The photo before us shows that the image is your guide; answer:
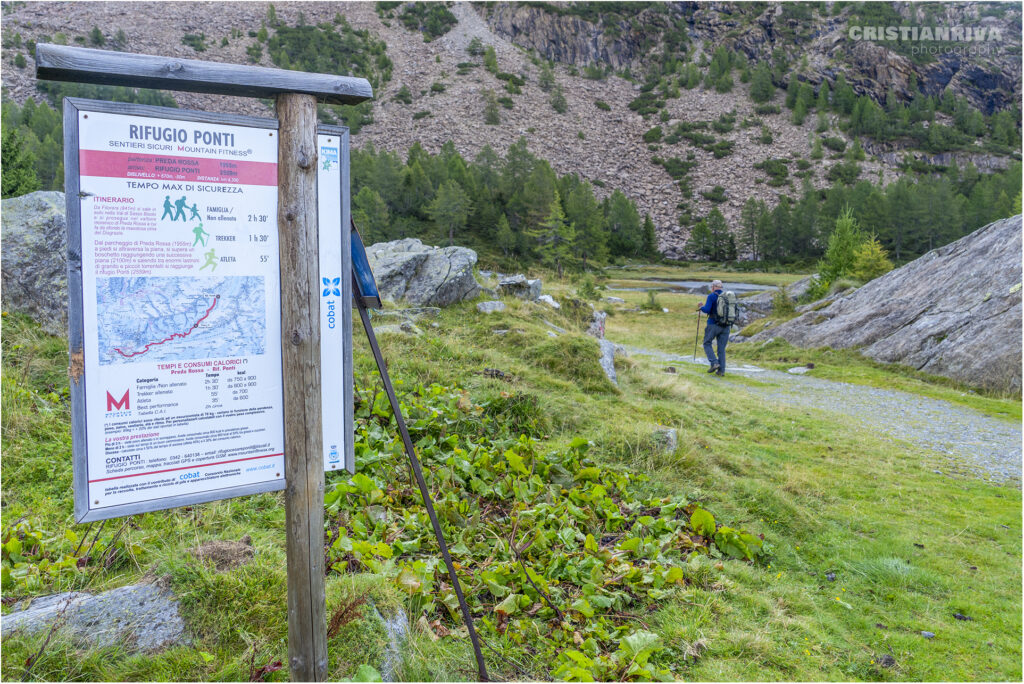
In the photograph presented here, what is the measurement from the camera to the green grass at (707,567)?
3057 mm

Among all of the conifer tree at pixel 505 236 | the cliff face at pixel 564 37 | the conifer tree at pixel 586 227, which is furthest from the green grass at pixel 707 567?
the cliff face at pixel 564 37

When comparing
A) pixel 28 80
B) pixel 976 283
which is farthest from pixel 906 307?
pixel 28 80

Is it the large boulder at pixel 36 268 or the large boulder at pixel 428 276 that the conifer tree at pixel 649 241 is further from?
the large boulder at pixel 36 268

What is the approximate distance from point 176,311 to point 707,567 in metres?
4.08

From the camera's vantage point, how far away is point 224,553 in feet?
11.3

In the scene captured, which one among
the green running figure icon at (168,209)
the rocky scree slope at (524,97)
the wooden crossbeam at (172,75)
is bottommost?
the green running figure icon at (168,209)

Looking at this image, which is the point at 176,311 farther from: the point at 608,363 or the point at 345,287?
the point at 608,363

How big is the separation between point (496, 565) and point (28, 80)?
11899cm

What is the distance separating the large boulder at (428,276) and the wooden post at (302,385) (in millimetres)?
8847

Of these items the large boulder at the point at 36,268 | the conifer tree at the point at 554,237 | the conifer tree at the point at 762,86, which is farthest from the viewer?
the conifer tree at the point at 762,86

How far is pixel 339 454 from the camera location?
108 inches

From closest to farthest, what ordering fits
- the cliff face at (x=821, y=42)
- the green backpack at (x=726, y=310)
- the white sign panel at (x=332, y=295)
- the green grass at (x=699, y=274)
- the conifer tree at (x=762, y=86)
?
the white sign panel at (x=332, y=295)
the green backpack at (x=726, y=310)
the green grass at (x=699, y=274)
the conifer tree at (x=762, y=86)
the cliff face at (x=821, y=42)

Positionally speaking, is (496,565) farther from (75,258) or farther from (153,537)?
(75,258)

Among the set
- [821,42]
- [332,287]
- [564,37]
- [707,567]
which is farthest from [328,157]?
[821,42]
